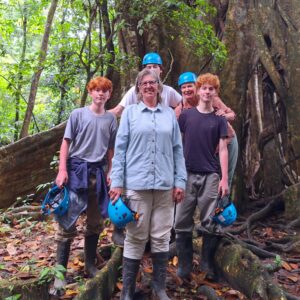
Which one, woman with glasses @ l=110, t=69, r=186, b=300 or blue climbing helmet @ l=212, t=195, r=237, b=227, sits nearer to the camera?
woman with glasses @ l=110, t=69, r=186, b=300

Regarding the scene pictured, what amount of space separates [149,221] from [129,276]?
43 cm

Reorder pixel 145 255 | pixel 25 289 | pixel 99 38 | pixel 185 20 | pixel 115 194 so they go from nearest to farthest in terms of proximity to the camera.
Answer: pixel 25 289, pixel 115 194, pixel 145 255, pixel 185 20, pixel 99 38

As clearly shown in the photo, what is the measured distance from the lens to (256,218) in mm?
5559

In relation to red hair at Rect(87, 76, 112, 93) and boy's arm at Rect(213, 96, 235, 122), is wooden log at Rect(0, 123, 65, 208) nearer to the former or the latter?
red hair at Rect(87, 76, 112, 93)

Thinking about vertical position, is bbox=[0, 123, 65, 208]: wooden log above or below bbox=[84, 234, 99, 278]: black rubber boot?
above

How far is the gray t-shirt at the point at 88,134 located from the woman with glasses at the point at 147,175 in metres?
0.51

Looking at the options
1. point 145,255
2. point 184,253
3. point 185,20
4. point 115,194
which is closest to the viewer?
point 115,194

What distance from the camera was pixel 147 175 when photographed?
9.60 feet

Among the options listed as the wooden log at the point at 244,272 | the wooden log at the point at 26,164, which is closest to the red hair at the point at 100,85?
the wooden log at the point at 244,272

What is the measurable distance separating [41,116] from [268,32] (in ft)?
20.7

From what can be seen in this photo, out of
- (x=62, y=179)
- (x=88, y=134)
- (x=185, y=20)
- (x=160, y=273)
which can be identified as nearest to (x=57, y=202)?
(x=62, y=179)

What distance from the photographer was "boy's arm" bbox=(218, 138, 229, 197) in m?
3.56

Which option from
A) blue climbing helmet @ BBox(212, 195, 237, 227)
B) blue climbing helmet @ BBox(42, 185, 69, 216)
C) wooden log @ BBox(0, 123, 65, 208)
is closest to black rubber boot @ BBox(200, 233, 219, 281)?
blue climbing helmet @ BBox(212, 195, 237, 227)

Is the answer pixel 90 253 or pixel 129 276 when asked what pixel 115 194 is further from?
pixel 90 253
